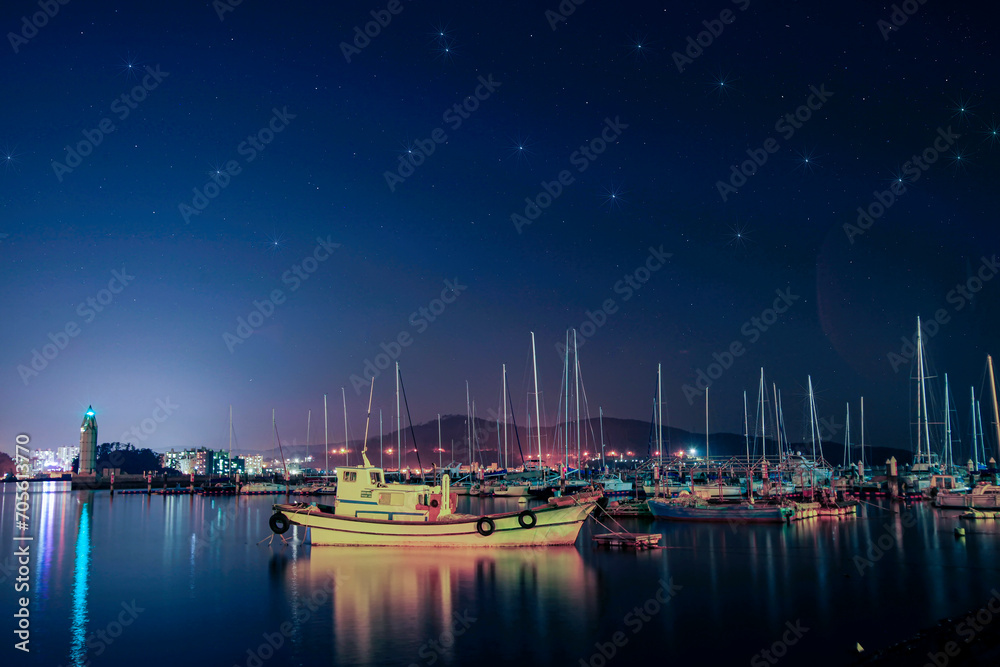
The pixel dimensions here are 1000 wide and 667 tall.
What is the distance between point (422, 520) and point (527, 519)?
4.50 meters

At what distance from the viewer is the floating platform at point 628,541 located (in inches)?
1243

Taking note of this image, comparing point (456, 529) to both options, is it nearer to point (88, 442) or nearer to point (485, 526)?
point (485, 526)

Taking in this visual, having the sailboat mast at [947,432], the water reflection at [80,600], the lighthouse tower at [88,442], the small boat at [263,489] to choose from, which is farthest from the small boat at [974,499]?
the lighthouse tower at [88,442]

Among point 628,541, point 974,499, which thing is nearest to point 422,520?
point 628,541

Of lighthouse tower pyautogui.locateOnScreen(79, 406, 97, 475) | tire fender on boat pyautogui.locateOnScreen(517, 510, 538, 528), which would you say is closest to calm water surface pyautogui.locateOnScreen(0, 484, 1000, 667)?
tire fender on boat pyautogui.locateOnScreen(517, 510, 538, 528)

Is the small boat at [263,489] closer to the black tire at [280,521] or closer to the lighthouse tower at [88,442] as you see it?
the lighthouse tower at [88,442]

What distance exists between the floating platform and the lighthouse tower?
12956cm

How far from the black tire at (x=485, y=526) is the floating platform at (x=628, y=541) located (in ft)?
16.8

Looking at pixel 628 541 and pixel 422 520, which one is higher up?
pixel 422 520

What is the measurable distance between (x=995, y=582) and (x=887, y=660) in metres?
14.6

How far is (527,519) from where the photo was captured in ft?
102

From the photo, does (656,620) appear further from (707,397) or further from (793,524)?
(707,397)

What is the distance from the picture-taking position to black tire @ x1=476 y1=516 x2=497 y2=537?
30297 millimetres

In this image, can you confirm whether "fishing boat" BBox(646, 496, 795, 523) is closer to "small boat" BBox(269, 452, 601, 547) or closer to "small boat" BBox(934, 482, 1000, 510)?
"small boat" BBox(269, 452, 601, 547)
